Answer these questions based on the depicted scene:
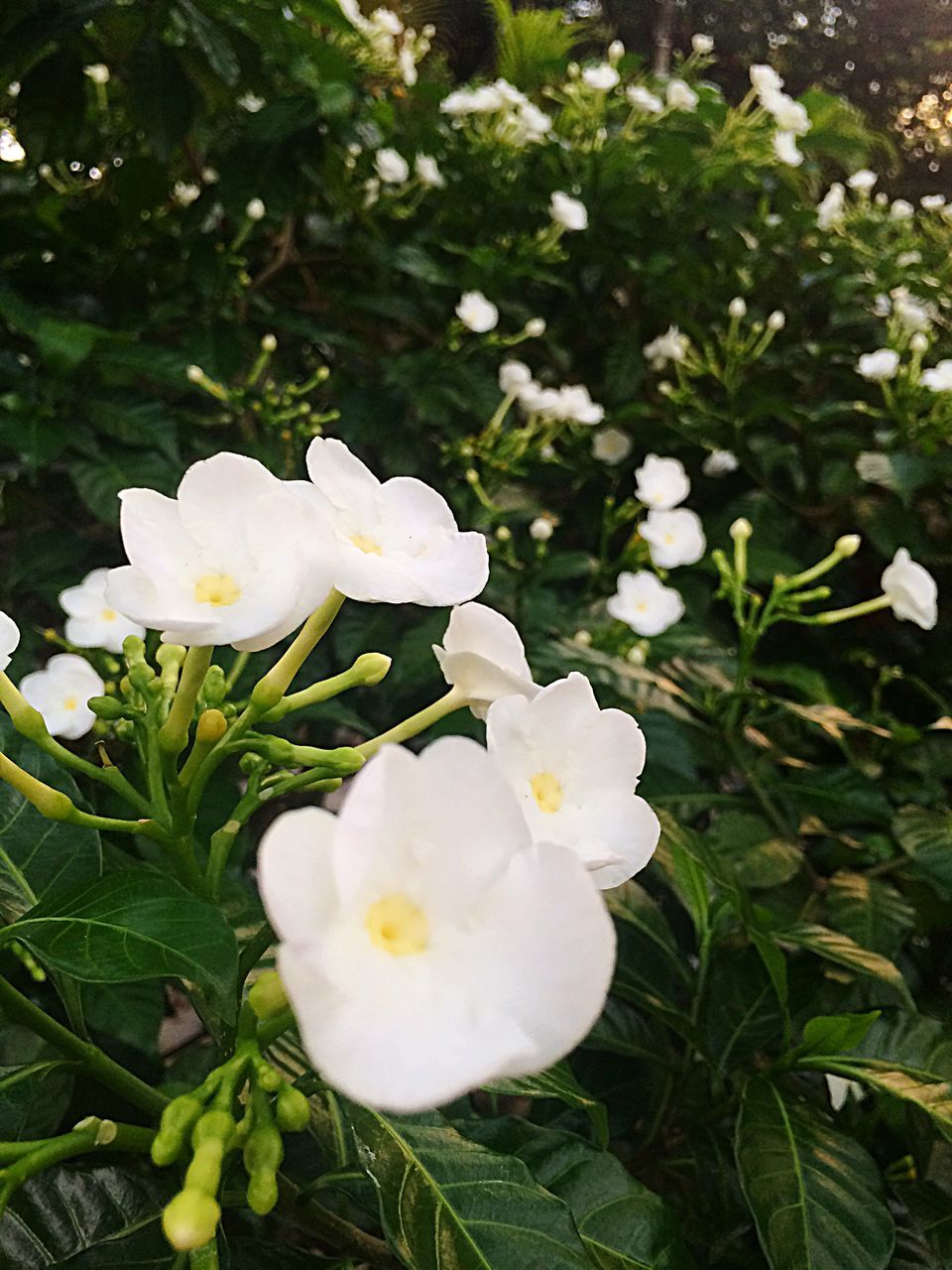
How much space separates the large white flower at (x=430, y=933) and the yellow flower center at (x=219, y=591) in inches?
6.6

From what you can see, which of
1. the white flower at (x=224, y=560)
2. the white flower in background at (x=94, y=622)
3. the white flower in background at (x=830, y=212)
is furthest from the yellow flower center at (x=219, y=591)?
the white flower in background at (x=830, y=212)

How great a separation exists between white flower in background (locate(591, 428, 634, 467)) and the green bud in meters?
1.74

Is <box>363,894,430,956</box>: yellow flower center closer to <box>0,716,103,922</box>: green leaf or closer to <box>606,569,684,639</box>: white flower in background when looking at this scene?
<box>0,716,103,922</box>: green leaf

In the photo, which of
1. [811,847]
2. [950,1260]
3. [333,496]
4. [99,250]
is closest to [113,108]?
[99,250]

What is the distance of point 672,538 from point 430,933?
4.44ft

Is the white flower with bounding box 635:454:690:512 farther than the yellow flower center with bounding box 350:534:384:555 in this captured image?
Yes

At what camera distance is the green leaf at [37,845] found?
2.19 feet

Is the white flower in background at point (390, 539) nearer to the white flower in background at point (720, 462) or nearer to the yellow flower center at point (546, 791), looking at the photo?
the yellow flower center at point (546, 791)

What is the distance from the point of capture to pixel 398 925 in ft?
1.32

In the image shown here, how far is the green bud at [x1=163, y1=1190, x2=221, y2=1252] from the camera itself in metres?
0.40

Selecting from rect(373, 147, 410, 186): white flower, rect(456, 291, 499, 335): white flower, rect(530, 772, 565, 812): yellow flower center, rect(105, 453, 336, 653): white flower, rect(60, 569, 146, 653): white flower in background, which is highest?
rect(105, 453, 336, 653): white flower

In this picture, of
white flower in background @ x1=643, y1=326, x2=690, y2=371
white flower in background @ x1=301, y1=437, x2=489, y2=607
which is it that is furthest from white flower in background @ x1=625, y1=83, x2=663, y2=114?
white flower in background @ x1=301, y1=437, x2=489, y2=607

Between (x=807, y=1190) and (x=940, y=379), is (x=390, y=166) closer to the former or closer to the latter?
(x=940, y=379)

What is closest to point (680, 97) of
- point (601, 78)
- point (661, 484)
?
point (601, 78)
